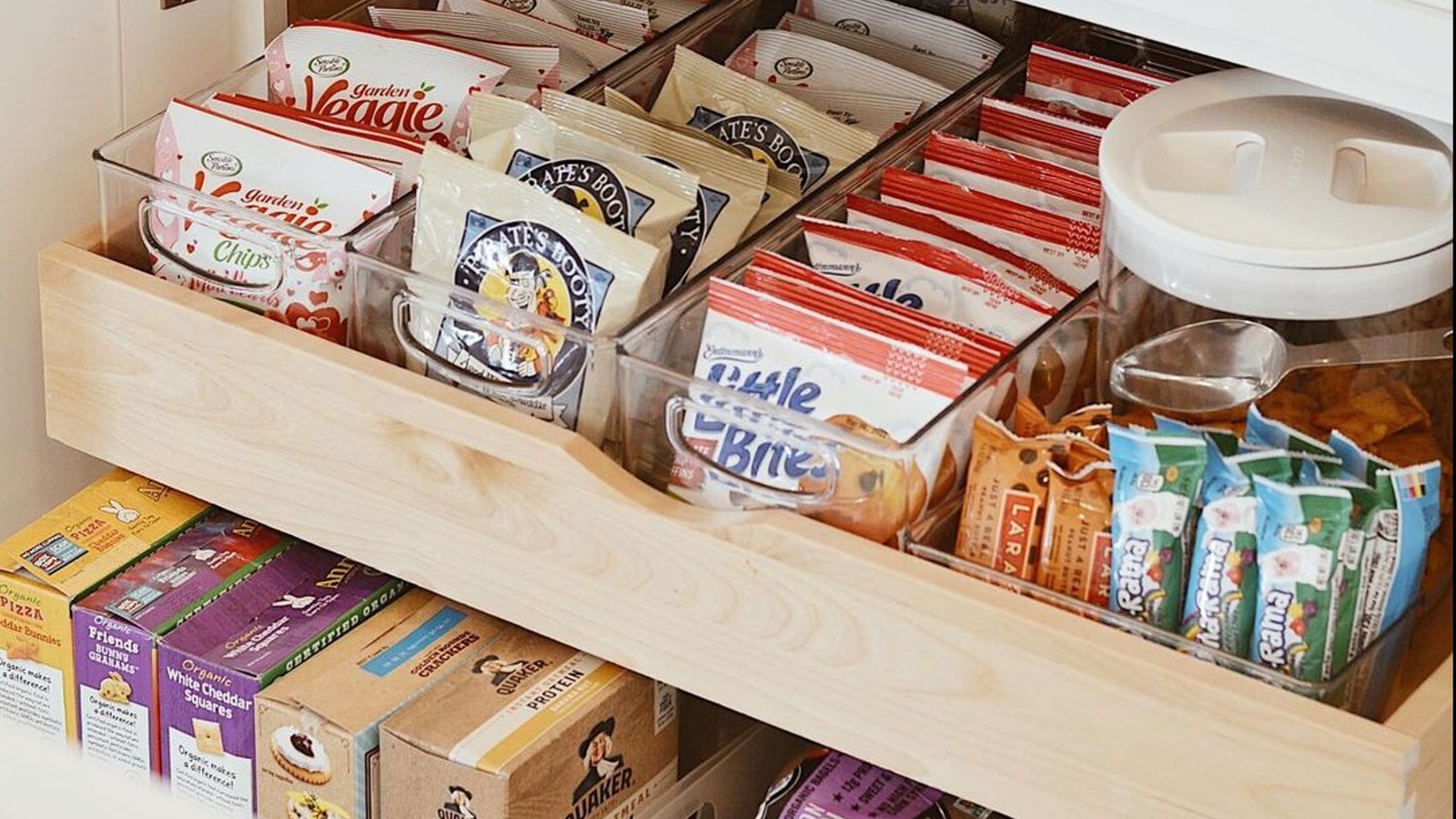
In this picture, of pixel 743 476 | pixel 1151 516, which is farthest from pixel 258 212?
pixel 1151 516

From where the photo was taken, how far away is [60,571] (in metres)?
1.29

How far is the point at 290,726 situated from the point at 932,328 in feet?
1.54

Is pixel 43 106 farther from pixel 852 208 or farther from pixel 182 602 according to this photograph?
pixel 852 208

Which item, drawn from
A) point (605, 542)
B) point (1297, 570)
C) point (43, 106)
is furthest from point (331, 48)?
point (1297, 570)

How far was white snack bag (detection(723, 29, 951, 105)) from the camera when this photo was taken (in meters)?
1.42

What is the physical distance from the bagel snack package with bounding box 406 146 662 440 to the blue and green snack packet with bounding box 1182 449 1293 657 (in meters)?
0.36

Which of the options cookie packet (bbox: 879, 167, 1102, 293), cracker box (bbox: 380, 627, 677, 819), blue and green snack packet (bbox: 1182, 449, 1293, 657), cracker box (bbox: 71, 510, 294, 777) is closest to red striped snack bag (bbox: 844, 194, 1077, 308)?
cookie packet (bbox: 879, 167, 1102, 293)

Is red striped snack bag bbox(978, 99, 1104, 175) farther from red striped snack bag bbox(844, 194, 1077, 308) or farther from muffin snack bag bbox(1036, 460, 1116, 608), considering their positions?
muffin snack bag bbox(1036, 460, 1116, 608)

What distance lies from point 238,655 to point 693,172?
432mm

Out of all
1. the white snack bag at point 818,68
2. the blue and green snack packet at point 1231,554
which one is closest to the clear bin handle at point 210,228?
the white snack bag at point 818,68

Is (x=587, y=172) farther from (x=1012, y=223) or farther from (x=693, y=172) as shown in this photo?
(x=1012, y=223)

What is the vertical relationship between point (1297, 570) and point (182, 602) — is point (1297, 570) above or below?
above

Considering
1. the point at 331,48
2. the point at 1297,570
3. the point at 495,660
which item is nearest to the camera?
the point at 1297,570

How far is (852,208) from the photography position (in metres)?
1.26
